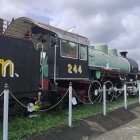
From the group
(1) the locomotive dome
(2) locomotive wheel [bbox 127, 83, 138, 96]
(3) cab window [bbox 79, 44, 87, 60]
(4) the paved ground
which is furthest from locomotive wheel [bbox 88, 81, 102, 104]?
(2) locomotive wheel [bbox 127, 83, 138, 96]

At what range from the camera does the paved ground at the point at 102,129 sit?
25.2ft

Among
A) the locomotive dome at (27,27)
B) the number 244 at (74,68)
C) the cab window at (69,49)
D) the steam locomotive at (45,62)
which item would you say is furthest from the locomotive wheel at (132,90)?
the locomotive dome at (27,27)

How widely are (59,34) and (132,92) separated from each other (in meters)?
9.49

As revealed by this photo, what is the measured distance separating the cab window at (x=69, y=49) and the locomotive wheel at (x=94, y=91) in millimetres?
2228

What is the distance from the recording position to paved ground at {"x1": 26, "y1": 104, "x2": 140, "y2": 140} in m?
7.70

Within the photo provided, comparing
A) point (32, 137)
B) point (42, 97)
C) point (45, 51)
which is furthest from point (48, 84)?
point (32, 137)

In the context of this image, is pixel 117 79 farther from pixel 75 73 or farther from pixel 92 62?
pixel 75 73

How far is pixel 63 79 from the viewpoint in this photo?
433 inches

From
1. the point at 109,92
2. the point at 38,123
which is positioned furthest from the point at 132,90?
the point at 38,123

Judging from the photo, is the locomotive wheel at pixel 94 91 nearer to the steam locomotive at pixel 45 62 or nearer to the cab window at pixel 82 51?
the steam locomotive at pixel 45 62

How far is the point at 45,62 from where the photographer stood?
10.6 metres

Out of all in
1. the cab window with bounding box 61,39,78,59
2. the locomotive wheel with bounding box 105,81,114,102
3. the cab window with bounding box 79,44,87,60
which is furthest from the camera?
the locomotive wheel with bounding box 105,81,114,102

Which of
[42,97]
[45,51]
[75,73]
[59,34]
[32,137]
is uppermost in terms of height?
[59,34]

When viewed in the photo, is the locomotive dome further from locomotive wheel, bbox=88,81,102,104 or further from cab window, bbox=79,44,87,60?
locomotive wheel, bbox=88,81,102,104
